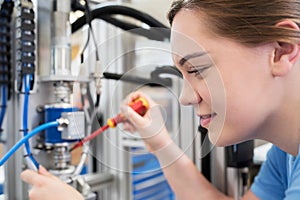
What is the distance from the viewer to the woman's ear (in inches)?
21.9

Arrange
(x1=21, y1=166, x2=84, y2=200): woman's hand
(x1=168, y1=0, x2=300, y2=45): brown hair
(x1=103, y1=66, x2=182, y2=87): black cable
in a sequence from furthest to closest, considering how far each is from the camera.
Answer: (x1=103, y1=66, x2=182, y2=87): black cable < (x1=21, y1=166, x2=84, y2=200): woman's hand < (x1=168, y1=0, x2=300, y2=45): brown hair

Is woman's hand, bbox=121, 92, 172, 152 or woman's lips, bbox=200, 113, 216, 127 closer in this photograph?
woman's lips, bbox=200, 113, 216, 127

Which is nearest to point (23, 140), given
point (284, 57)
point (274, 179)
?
point (284, 57)

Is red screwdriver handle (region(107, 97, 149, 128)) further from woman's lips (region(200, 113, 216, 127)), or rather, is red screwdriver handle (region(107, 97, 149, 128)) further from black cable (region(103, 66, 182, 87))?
woman's lips (region(200, 113, 216, 127))

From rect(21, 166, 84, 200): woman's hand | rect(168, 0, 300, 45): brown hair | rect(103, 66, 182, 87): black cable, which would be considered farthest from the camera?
rect(103, 66, 182, 87): black cable

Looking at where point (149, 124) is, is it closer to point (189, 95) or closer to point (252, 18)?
point (189, 95)

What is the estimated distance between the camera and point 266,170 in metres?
0.93

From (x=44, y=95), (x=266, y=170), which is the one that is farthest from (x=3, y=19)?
(x=266, y=170)

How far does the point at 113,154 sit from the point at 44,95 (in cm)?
38

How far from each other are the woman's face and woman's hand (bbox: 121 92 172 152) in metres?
0.32

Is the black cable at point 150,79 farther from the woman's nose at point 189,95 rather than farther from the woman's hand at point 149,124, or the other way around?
the woman's nose at point 189,95

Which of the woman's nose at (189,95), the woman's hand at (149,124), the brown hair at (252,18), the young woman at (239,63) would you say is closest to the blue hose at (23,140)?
the young woman at (239,63)

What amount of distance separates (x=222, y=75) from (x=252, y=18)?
0.11 metres

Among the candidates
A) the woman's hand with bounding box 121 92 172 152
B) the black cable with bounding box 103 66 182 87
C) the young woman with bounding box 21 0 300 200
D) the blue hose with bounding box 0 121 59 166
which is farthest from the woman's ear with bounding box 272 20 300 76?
the blue hose with bounding box 0 121 59 166
